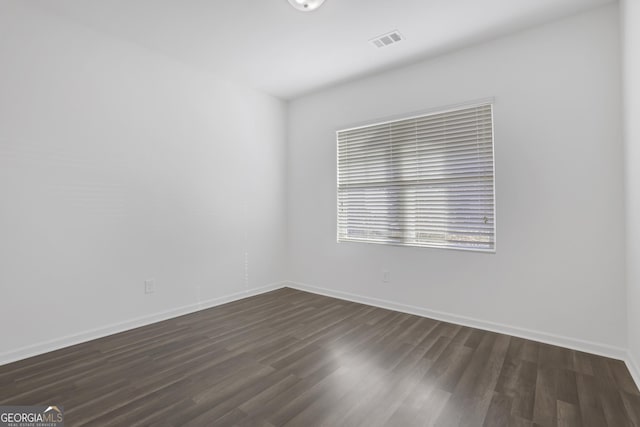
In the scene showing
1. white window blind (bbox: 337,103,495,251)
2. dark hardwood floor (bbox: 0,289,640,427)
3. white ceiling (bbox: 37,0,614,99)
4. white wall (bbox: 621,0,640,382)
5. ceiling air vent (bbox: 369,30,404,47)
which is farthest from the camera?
white window blind (bbox: 337,103,495,251)

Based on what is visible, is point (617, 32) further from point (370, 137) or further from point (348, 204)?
point (348, 204)

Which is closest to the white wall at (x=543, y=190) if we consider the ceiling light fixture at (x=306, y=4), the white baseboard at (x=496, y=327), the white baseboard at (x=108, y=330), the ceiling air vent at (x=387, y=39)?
the white baseboard at (x=496, y=327)

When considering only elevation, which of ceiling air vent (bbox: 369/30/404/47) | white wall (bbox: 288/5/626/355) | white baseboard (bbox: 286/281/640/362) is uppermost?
ceiling air vent (bbox: 369/30/404/47)

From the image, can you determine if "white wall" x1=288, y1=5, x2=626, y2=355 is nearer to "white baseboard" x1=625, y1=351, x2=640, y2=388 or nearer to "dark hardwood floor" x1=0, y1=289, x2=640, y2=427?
"white baseboard" x1=625, y1=351, x2=640, y2=388

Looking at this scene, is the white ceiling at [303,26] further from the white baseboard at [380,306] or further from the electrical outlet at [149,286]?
the white baseboard at [380,306]

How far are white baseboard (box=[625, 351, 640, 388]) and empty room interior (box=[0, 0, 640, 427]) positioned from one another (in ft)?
0.07

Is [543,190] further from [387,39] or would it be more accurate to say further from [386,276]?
[387,39]

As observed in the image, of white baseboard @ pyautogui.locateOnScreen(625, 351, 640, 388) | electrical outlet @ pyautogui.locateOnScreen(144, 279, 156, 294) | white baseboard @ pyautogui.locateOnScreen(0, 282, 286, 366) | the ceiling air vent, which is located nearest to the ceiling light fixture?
the ceiling air vent

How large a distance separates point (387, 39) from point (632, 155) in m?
2.14

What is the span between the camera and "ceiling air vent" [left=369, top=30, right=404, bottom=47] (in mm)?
2834

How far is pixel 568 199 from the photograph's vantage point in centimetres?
256

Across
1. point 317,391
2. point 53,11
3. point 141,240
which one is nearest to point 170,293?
point 141,240

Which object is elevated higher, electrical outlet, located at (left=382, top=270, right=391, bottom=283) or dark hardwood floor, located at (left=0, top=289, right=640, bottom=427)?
electrical outlet, located at (left=382, top=270, right=391, bottom=283)

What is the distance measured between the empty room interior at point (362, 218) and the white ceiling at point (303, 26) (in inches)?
1.0
